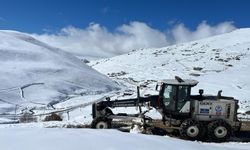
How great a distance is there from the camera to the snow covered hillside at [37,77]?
47781 millimetres

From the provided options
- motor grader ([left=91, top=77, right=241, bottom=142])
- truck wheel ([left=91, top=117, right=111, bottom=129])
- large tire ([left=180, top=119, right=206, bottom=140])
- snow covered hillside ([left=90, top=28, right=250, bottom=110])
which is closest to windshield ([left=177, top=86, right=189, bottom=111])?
motor grader ([left=91, top=77, right=241, bottom=142])

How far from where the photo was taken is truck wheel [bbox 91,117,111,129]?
1969 centimetres

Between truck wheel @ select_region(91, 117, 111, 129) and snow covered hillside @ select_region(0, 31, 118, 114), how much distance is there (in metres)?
22.7

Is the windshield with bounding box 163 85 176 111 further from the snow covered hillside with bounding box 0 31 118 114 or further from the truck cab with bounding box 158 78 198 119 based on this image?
the snow covered hillside with bounding box 0 31 118 114

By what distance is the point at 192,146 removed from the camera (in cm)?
1350

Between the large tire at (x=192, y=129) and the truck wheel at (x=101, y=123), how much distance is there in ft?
11.9

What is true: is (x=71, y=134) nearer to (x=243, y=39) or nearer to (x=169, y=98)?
(x=169, y=98)

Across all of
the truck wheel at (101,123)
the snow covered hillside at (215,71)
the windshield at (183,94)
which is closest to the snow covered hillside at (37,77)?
the snow covered hillside at (215,71)

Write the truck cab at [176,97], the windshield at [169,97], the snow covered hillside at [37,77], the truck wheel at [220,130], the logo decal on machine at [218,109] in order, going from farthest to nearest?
the snow covered hillside at [37,77], the windshield at [169,97], the truck cab at [176,97], the logo decal on machine at [218,109], the truck wheel at [220,130]

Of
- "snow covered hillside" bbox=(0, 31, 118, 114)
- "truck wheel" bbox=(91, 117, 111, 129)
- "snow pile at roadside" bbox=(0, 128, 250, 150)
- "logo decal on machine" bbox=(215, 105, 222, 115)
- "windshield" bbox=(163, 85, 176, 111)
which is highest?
"snow covered hillside" bbox=(0, 31, 118, 114)

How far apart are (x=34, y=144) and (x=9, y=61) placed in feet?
171

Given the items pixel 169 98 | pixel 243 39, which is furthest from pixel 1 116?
pixel 243 39

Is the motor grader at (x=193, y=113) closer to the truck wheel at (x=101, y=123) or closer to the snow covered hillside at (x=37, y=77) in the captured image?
the truck wheel at (x=101, y=123)

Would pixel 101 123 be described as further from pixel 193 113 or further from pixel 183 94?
pixel 193 113
